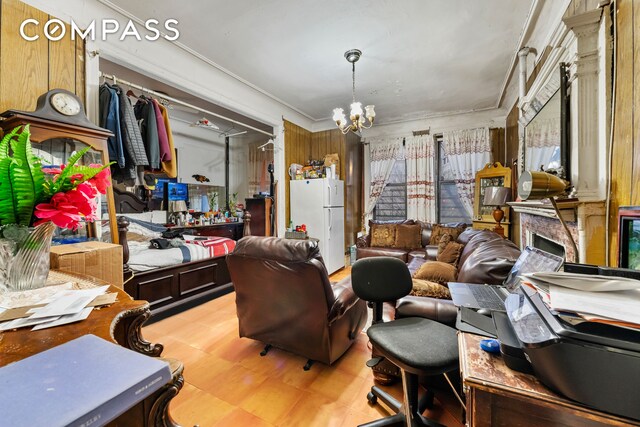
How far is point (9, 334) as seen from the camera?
2.29 feet

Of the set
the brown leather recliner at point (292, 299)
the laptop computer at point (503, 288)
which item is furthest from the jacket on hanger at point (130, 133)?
the laptop computer at point (503, 288)

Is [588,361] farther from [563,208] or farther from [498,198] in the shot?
[498,198]

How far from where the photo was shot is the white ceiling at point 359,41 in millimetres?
2225

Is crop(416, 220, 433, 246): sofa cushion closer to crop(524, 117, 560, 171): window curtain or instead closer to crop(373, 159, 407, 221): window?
crop(373, 159, 407, 221): window

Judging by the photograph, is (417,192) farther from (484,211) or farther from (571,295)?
(571,295)

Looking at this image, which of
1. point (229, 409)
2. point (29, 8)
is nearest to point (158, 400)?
point (229, 409)

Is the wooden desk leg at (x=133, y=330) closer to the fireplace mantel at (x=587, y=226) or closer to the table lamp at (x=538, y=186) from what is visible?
the table lamp at (x=538, y=186)

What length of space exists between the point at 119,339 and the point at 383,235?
3910 millimetres

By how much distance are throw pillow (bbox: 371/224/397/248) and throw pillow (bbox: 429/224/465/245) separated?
0.60 meters

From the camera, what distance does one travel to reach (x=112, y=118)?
2332 mm

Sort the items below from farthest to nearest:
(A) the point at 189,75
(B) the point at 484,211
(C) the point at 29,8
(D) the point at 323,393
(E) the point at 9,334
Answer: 1. (B) the point at 484,211
2. (A) the point at 189,75
3. (C) the point at 29,8
4. (D) the point at 323,393
5. (E) the point at 9,334

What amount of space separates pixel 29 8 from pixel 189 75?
124 centimetres

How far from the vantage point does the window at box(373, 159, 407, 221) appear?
17.0ft

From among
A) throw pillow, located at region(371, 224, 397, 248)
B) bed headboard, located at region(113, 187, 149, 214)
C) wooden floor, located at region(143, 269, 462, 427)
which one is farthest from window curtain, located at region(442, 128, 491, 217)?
bed headboard, located at region(113, 187, 149, 214)
